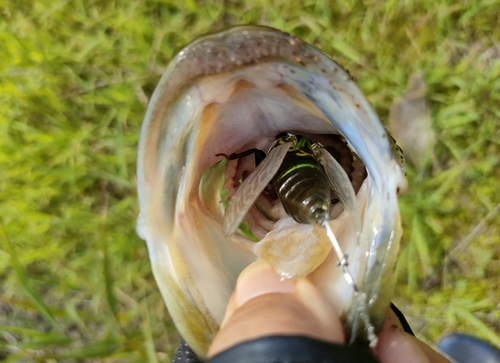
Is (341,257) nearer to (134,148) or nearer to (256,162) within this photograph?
(256,162)

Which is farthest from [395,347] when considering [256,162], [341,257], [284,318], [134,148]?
[134,148]

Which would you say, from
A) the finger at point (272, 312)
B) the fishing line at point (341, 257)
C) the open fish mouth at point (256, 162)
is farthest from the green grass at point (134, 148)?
the fishing line at point (341, 257)

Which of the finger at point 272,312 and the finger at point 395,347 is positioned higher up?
the finger at point 272,312

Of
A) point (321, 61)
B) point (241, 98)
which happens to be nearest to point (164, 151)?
point (241, 98)

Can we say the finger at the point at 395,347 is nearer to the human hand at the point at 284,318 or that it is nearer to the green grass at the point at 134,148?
the human hand at the point at 284,318

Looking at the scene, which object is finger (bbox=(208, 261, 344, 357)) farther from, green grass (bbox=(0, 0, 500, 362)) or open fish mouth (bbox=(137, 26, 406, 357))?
green grass (bbox=(0, 0, 500, 362))

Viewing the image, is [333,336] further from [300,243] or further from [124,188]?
[124,188]

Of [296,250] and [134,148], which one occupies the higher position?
[296,250]
